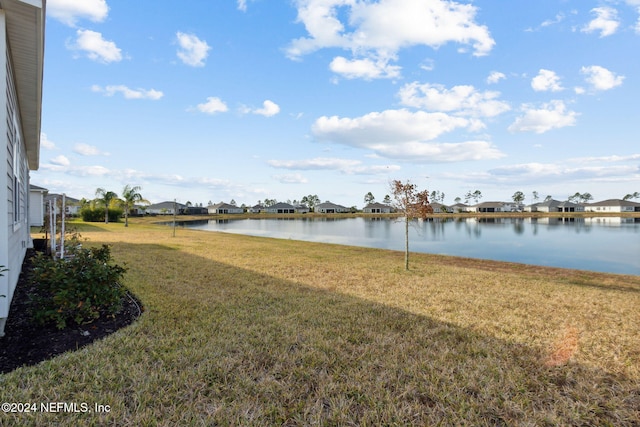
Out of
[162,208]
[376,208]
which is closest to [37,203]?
[162,208]

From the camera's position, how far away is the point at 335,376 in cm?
294

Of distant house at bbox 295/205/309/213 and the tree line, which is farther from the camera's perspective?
distant house at bbox 295/205/309/213

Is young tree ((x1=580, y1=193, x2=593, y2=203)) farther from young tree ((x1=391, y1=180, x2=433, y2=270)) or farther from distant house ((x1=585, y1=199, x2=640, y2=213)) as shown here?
young tree ((x1=391, y1=180, x2=433, y2=270))

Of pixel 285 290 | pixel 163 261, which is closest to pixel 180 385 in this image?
pixel 285 290

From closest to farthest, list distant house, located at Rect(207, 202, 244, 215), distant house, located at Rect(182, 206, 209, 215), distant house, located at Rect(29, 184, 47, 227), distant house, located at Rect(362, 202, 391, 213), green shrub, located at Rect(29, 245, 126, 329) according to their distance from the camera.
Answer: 1. green shrub, located at Rect(29, 245, 126, 329)
2. distant house, located at Rect(29, 184, 47, 227)
3. distant house, located at Rect(182, 206, 209, 215)
4. distant house, located at Rect(207, 202, 244, 215)
5. distant house, located at Rect(362, 202, 391, 213)

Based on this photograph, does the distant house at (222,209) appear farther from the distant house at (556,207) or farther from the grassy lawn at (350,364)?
the distant house at (556,207)

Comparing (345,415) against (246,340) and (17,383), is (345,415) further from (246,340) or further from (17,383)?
(17,383)

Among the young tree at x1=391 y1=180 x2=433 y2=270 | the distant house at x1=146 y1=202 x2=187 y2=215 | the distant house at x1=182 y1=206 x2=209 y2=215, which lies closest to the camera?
the young tree at x1=391 y1=180 x2=433 y2=270

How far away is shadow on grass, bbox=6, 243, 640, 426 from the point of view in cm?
244

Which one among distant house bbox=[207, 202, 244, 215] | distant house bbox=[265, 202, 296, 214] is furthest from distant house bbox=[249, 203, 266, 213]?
distant house bbox=[207, 202, 244, 215]

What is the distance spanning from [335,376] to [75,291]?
3.50m

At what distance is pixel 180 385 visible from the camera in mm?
2756

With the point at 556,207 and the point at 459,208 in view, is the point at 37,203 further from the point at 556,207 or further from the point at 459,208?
the point at 556,207

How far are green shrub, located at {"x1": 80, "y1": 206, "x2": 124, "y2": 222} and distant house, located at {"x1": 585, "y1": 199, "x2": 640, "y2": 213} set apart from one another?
405 feet
